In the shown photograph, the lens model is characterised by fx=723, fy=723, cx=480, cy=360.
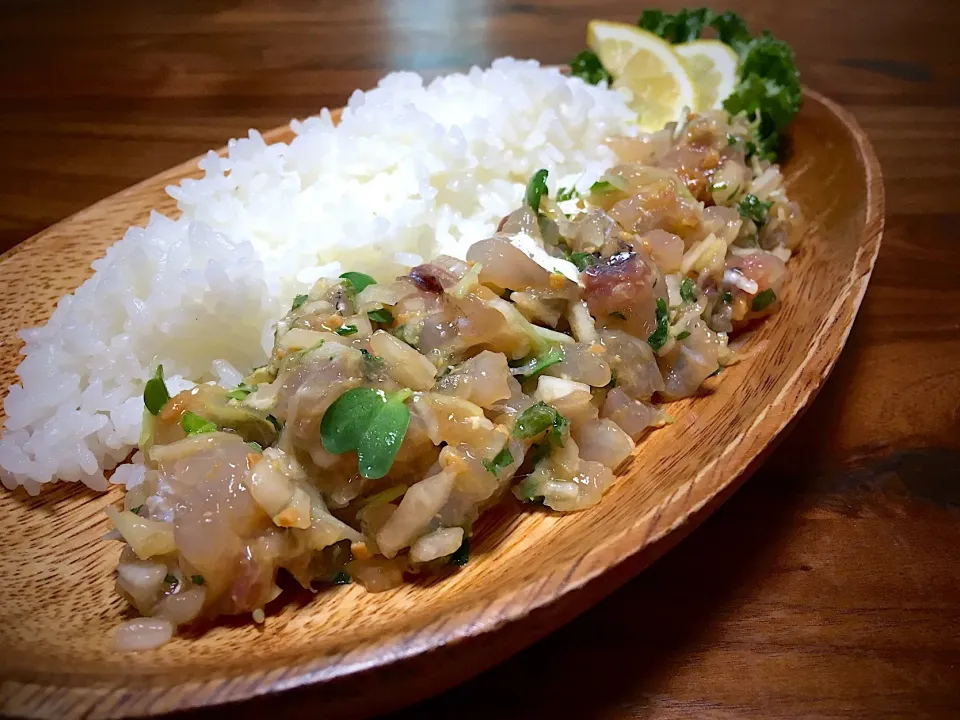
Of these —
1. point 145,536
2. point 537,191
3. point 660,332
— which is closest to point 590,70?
point 537,191

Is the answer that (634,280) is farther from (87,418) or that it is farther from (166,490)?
(87,418)

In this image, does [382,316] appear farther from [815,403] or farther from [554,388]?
[815,403]

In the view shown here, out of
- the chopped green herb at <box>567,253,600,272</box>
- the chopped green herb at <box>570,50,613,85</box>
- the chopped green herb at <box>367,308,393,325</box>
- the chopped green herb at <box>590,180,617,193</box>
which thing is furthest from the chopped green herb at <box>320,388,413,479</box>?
the chopped green herb at <box>570,50,613,85</box>

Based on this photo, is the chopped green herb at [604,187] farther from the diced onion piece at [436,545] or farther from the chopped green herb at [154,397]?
the chopped green herb at [154,397]

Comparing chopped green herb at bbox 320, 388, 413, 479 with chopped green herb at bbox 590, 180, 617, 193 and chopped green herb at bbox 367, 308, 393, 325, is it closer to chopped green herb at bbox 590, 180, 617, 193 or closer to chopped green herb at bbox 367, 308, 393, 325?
chopped green herb at bbox 367, 308, 393, 325

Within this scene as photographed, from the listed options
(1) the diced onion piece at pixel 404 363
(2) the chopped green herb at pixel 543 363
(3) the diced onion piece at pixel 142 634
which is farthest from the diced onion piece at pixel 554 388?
(3) the diced onion piece at pixel 142 634

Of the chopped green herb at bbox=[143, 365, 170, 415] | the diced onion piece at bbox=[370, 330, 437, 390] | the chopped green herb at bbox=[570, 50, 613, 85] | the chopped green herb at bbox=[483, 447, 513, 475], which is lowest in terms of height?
the chopped green herb at bbox=[483, 447, 513, 475]
